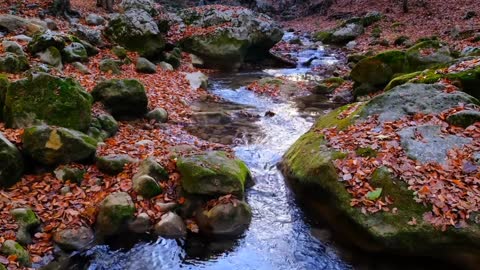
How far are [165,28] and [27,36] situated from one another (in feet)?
21.1

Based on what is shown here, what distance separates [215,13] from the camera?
1848cm

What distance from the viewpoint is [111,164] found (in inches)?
267

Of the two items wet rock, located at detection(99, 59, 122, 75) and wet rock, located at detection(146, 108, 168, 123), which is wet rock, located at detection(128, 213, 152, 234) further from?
wet rock, located at detection(99, 59, 122, 75)

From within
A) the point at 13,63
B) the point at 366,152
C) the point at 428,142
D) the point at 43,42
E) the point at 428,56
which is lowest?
the point at 13,63

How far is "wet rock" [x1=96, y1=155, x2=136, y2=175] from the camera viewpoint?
6789 millimetres

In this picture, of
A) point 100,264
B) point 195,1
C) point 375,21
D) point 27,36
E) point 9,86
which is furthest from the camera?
point 195,1

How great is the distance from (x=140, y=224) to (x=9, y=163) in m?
2.24

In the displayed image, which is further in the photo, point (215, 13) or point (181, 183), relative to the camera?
point (215, 13)

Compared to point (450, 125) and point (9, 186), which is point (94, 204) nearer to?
point (9, 186)

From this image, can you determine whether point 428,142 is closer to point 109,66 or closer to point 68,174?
point 68,174

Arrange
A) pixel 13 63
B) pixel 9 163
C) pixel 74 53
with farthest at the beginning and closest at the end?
1. pixel 74 53
2. pixel 13 63
3. pixel 9 163

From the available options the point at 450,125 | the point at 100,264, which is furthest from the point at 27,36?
the point at 450,125

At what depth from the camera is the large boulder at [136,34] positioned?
1511 centimetres

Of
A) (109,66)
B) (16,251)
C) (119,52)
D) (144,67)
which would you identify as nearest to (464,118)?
(16,251)
